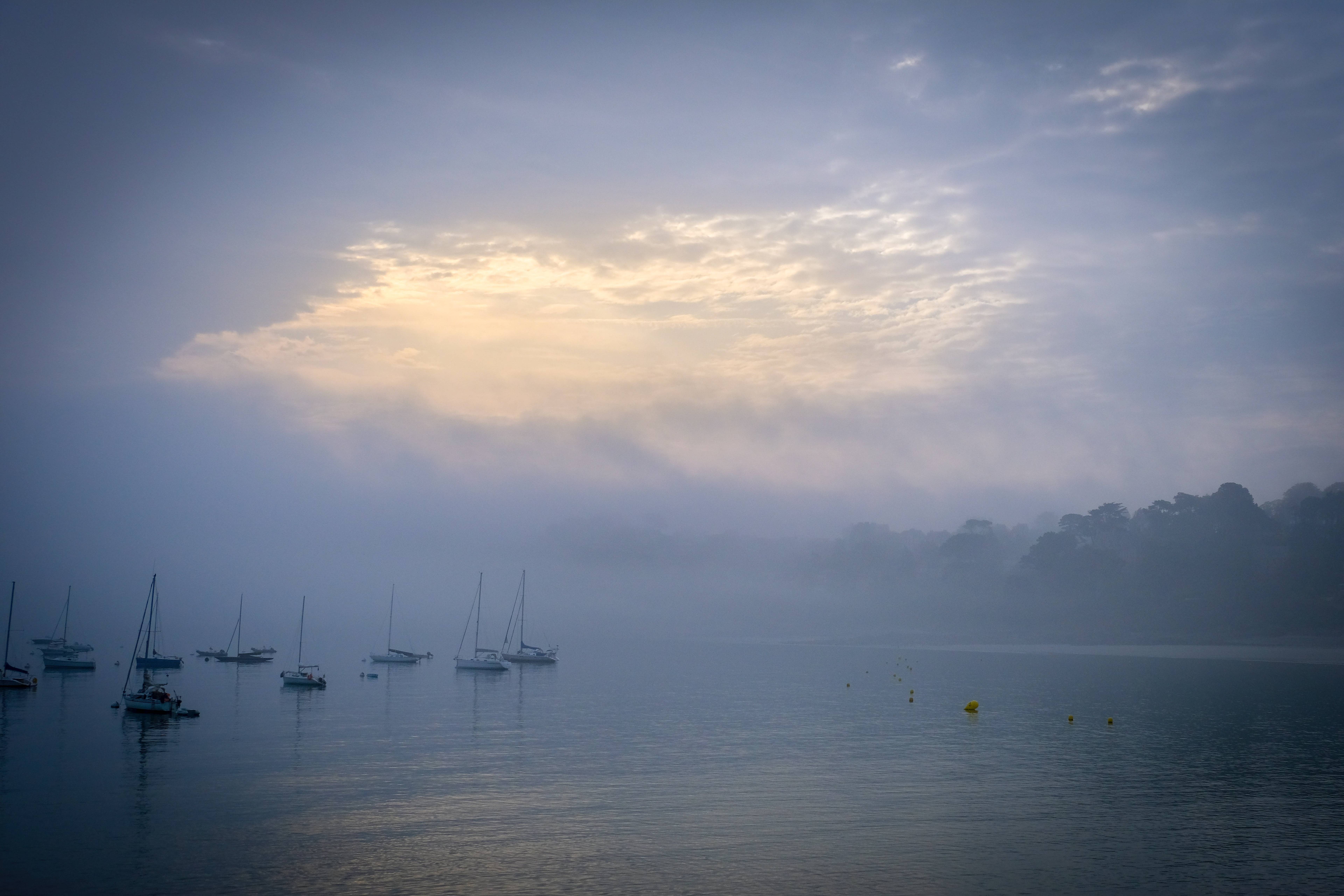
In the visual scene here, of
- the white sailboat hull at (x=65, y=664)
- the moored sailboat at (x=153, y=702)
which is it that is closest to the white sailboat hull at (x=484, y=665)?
the white sailboat hull at (x=65, y=664)

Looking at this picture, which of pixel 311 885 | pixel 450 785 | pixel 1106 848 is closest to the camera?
pixel 311 885

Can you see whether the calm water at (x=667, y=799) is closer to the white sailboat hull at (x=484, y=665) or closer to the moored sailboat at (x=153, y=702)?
the moored sailboat at (x=153, y=702)

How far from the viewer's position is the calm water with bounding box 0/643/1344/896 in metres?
36.7

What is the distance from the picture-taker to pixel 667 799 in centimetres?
5081

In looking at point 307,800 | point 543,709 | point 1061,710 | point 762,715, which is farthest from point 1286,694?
point 307,800

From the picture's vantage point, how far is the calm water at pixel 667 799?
120ft

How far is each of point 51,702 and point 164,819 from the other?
7018cm

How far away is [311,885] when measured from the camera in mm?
34250

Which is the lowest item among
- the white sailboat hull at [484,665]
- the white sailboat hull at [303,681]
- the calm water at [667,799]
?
the white sailboat hull at [484,665]

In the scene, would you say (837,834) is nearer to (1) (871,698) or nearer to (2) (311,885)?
(2) (311,885)

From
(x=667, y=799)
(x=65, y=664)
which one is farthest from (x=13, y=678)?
(x=667, y=799)

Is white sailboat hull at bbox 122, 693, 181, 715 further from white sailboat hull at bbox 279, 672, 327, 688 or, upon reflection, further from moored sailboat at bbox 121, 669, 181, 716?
white sailboat hull at bbox 279, 672, 327, 688

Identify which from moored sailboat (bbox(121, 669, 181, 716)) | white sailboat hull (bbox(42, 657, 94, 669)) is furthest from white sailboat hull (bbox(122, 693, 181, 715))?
white sailboat hull (bbox(42, 657, 94, 669))

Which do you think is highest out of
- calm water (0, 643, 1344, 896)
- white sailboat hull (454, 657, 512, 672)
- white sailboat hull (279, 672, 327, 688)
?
calm water (0, 643, 1344, 896)
